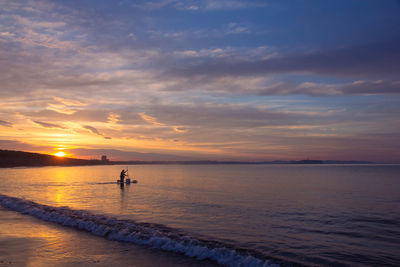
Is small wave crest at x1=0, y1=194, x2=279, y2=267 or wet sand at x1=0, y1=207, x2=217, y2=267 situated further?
small wave crest at x1=0, y1=194, x2=279, y2=267

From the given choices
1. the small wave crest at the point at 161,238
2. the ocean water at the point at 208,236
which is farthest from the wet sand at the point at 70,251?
the small wave crest at the point at 161,238

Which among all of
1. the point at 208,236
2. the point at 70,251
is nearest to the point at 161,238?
the point at 208,236

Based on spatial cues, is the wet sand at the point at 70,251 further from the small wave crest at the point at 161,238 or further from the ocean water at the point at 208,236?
the small wave crest at the point at 161,238

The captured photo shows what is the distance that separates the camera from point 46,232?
15.8 metres

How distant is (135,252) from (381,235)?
14.2 m

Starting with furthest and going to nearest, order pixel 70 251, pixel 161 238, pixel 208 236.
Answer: pixel 208 236 → pixel 161 238 → pixel 70 251

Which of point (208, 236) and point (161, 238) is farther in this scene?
point (208, 236)

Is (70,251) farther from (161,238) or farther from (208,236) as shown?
(208,236)

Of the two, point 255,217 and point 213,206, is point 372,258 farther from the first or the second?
point 213,206

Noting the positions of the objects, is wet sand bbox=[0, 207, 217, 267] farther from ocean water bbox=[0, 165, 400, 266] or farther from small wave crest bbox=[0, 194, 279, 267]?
small wave crest bbox=[0, 194, 279, 267]

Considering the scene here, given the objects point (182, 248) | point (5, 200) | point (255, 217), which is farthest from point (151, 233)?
point (5, 200)

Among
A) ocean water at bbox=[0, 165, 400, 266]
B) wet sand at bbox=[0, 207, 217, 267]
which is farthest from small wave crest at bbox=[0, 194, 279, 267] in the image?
wet sand at bbox=[0, 207, 217, 267]

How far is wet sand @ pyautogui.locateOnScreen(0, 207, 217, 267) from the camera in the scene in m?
11.0

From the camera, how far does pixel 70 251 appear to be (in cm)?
1227
